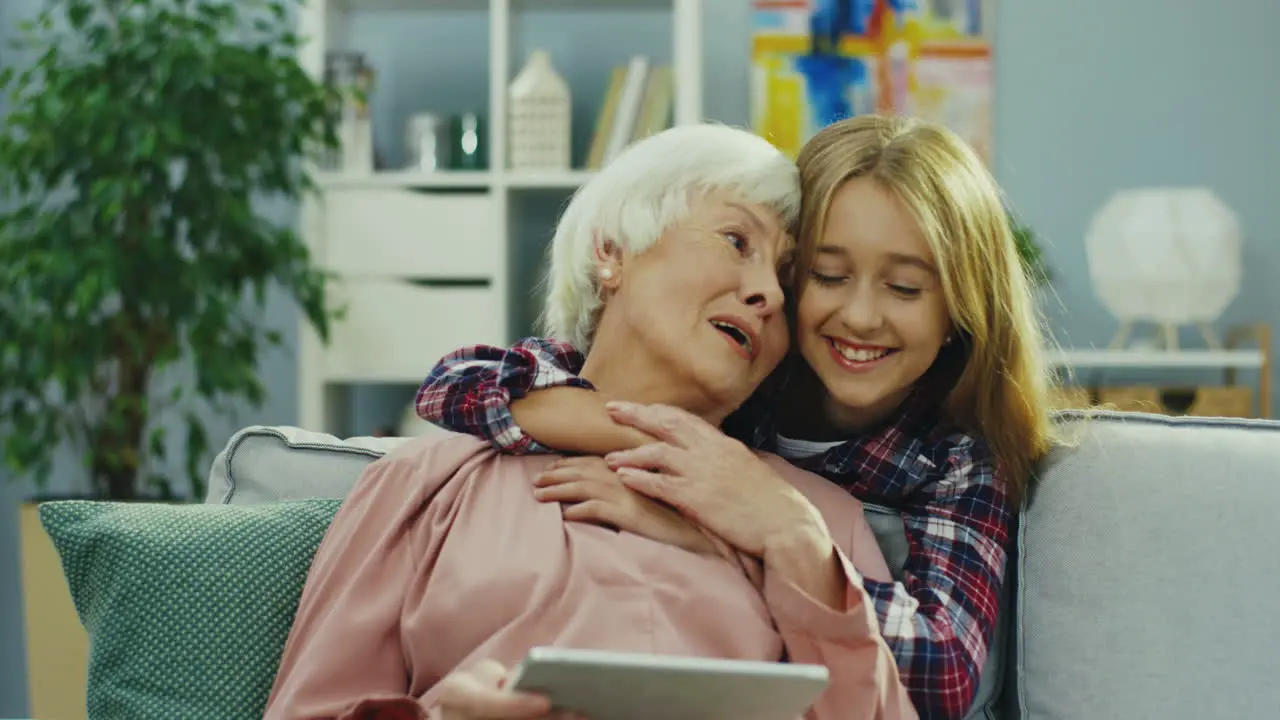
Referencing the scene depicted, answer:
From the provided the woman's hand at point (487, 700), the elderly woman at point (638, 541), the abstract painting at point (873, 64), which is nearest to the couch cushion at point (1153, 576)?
the elderly woman at point (638, 541)

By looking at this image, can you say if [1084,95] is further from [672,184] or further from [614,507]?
[614,507]

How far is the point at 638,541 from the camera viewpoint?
1.30 metres

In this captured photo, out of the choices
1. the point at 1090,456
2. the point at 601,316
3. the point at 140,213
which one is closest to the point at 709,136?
the point at 601,316

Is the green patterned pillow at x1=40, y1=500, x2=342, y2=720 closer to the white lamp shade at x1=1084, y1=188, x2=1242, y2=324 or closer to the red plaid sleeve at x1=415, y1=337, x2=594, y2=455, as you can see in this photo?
the red plaid sleeve at x1=415, y1=337, x2=594, y2=455

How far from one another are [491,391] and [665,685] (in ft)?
1.78

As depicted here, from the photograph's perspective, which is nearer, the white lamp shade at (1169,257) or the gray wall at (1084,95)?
the white lamp shade at (1169,257)

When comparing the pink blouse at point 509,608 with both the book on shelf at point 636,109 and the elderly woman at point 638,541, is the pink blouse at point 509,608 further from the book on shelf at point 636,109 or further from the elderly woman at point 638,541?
the book on shelf at point 636,109

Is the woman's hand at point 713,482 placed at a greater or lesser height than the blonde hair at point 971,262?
lesser

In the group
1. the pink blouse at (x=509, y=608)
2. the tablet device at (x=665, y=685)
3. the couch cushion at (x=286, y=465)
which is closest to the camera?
the tablet device at (x=665, y=685)

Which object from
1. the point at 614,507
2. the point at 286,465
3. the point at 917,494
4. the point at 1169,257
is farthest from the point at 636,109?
the point at 614,507

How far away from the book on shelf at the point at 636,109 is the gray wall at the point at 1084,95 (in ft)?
1.09

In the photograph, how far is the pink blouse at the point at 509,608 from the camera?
1.21 m

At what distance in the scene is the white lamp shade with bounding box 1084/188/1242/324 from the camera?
3.43 meters

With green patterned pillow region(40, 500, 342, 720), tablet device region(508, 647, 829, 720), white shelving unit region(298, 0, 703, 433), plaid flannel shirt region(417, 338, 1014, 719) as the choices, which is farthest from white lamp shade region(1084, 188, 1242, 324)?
tablet device region(508, 647, 829, 720)
